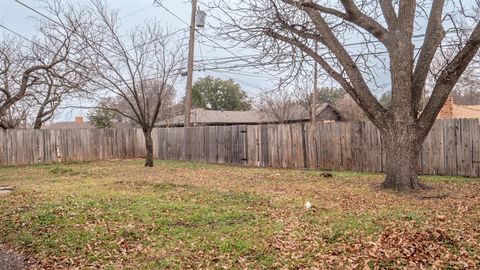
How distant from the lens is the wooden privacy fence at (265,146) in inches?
406

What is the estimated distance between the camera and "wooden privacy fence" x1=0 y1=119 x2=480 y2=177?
10.3 metres

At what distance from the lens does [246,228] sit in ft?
16.3

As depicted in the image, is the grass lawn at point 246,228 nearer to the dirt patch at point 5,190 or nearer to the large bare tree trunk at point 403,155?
the large bare tree trunk at point 403,155

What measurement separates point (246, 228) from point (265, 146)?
961 centimetres

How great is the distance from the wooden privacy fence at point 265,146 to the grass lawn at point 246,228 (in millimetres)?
2777

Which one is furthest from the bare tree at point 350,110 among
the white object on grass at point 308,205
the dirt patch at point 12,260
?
the dirt patch at point 12,260

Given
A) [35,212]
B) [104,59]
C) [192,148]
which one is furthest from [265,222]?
[192,148]

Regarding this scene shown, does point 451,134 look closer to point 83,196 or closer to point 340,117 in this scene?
point 83,196

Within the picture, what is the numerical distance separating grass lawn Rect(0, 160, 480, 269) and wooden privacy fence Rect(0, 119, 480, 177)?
109 inches

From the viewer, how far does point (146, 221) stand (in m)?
5.41

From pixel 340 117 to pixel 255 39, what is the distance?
23.5 m

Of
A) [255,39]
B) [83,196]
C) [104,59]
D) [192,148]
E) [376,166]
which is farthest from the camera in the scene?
[192,148]

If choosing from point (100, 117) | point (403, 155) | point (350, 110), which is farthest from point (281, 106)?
point (403, 155)

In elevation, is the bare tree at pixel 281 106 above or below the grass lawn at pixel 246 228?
above
